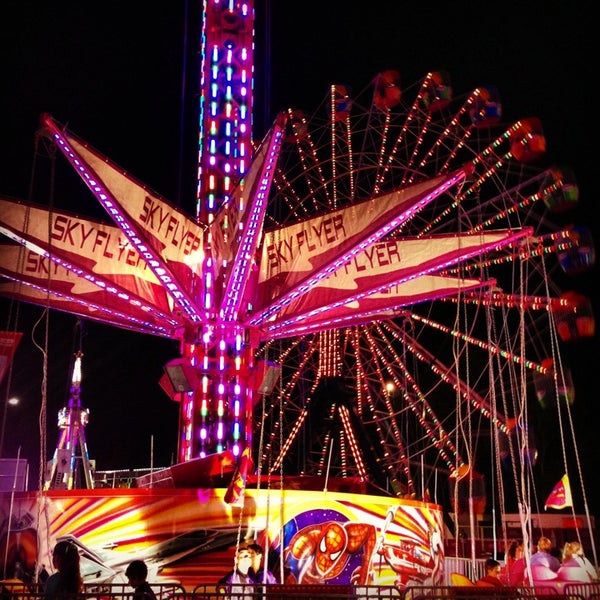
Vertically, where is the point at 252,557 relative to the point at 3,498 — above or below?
below

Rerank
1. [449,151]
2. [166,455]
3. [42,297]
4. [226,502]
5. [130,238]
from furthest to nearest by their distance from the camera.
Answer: [166,455] → [449,151] → [42,297] → [130,238] → [226,502]

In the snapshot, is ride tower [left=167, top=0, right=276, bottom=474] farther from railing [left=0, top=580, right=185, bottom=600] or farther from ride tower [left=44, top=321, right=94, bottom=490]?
ride tower [left=44, top=321, right=94, bottom=490]

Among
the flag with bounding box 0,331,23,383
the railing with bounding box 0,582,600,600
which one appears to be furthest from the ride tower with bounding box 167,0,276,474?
the railing with bounding box 0,582,600,600

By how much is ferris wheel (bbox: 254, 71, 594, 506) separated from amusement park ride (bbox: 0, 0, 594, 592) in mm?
67

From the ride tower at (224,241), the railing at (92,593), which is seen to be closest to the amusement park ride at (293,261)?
the ride tower at (224,241)

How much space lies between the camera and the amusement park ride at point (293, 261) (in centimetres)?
1525

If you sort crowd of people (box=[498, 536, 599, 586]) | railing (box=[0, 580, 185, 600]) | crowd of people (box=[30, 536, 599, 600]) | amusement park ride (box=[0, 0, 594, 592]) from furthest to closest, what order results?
amusement park ride (box=[0, 0, 594, 592]) → crowd of people (box=[498, 536, 599, 586]) → crowd of people (box=[30, 536, 599, 600]) → railing (box=[0, 580, 185, 600])

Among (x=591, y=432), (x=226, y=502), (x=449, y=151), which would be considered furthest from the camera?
(x=591, y=432)

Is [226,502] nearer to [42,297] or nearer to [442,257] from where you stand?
[442,257]

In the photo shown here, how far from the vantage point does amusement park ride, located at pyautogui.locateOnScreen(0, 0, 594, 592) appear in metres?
Answer: 15.2

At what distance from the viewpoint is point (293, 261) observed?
1727 cm

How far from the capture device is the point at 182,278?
16781 millimetres

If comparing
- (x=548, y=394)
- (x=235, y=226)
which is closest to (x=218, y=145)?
(x=235, y=226)

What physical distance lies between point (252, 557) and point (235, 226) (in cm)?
811
